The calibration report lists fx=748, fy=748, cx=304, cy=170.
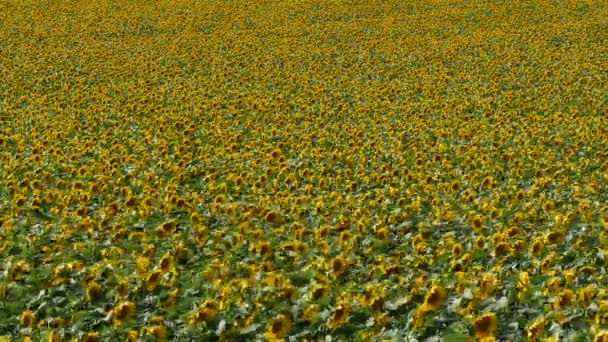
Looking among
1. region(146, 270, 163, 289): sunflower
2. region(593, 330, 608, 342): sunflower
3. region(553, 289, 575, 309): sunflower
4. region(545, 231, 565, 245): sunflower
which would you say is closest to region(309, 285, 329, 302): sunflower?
region(146, 270, 163, 289): sunflower

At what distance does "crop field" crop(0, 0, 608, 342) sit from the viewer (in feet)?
16.0

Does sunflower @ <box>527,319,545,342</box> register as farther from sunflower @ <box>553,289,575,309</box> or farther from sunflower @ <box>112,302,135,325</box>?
sunflower @ <box>112,302,135,325</box>

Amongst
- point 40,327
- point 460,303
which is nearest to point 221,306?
point 40,327

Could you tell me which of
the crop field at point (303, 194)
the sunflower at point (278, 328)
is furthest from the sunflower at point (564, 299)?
the sunflower at point (278, 328)

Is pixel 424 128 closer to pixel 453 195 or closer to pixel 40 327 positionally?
pixel 453 195

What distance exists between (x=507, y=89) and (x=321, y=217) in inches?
343

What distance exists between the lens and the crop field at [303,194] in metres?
4.89

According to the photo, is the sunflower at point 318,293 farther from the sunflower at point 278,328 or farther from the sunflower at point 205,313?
the sunflower at point 205,313

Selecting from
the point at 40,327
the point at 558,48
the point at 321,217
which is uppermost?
the point at 40,327

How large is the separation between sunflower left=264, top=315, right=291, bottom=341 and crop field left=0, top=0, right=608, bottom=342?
12 millimetres

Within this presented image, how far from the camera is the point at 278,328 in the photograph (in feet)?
15.0

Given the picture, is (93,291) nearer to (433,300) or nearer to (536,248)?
(433,300)

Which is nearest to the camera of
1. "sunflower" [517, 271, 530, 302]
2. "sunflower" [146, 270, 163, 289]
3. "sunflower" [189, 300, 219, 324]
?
"sunflower" [189, 300, 219, 324]

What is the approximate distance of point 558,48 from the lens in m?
19.3
